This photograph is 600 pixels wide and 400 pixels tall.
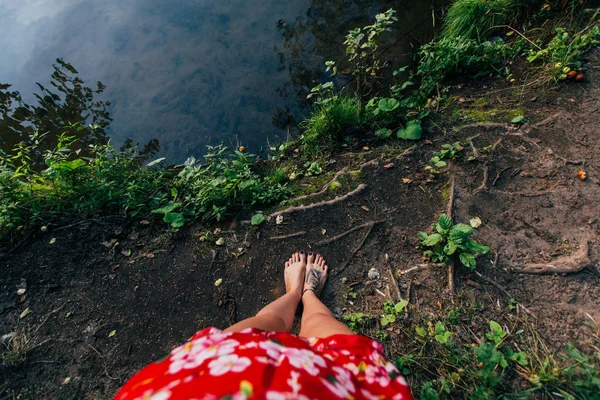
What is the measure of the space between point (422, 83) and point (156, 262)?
3.52 meters

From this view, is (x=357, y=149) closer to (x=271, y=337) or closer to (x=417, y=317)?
(x=417, y=317)

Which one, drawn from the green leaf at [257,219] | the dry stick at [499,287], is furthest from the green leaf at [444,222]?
the green leaf at [257,219]

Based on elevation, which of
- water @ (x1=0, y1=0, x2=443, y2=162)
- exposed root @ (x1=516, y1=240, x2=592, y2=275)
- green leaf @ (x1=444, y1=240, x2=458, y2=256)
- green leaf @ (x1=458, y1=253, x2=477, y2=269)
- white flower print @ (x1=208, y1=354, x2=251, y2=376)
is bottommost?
exposed root @ (x1=516, y1=240, x2=592, y2=275)

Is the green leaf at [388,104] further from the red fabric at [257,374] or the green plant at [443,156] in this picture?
the red fabric at [257,374]

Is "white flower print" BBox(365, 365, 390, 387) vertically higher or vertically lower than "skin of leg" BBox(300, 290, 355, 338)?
higher

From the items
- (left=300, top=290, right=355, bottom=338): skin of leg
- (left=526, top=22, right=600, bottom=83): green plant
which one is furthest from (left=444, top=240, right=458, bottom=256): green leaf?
(left=526, top=22, right=600, bottom=83): green plant

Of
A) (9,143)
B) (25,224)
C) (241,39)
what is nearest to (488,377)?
(25,224)

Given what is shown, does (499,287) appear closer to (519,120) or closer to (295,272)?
(295,272)

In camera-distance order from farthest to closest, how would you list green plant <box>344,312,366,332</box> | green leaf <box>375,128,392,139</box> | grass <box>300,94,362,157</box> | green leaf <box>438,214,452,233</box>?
grass <box>300,94,362,157</box> < green leaf <box>375,128,392,139</box> < green leaf <box>438,214,452,233</box> < green plant <box>344,312,366,332</box>

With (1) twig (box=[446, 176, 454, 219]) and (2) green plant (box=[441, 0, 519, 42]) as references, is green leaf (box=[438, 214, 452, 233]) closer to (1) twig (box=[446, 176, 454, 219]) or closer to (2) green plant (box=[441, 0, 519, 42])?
(1) twig (box=[446, 176, 454, 219])

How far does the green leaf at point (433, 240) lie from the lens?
90.7 inches

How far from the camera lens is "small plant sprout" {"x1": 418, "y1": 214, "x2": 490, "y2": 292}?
2205 mm

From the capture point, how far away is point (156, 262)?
2.68 meters

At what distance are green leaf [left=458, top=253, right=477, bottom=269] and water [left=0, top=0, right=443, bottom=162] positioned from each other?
2548 millimetres
